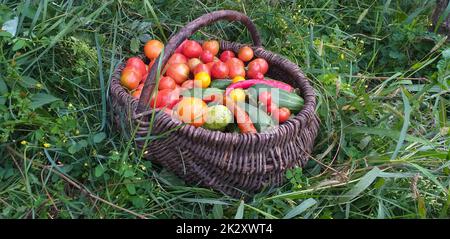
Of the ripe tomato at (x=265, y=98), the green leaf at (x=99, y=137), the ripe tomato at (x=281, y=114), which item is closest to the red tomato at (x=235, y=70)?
the ripe tomato at (x=265, y=98)

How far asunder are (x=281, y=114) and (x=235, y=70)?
373mm

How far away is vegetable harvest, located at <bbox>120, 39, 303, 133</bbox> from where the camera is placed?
2041 millimetres

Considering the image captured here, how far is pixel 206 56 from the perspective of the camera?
96.0 inches

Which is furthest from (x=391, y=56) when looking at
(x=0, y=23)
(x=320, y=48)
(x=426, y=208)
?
(x=0, y=23)

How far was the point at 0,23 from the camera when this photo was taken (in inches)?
85.7

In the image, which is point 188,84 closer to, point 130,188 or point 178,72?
point 178,72

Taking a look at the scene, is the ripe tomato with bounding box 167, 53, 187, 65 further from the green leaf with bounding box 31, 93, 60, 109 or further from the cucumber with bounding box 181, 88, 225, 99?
the green leaf with bounding box 31, 93, 60, 109

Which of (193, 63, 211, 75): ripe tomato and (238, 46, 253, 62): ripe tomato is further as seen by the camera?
(238, 46, 253, 62): ripe tomato

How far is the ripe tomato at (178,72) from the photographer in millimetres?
2342

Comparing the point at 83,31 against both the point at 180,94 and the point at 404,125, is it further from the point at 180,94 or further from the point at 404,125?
the point at 404,125

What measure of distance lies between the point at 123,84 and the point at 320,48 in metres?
1.06

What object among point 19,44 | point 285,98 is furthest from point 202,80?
point 19,44

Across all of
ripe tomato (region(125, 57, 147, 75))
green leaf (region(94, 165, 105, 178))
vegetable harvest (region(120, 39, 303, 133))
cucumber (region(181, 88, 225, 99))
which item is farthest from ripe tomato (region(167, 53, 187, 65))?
green leaf (region(94, 165, 105, 178))

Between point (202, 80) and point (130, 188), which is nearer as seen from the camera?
point (130, 188)
